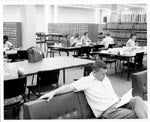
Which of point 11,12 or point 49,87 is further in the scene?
point 11,12

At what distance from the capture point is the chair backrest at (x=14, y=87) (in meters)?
2.34

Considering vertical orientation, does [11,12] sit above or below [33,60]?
above

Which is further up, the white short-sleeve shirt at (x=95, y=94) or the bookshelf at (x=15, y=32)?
the bookshelf at (x=15, y=32)

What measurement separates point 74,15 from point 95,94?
509 inches

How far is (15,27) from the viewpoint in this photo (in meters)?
6.89

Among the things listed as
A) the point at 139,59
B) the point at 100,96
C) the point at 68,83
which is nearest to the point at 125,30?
the point at 139,59

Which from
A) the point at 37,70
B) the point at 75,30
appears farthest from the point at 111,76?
the point at 75,30

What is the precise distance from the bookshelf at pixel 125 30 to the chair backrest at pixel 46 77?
18.2ft

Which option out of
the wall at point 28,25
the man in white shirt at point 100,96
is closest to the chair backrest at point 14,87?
the man in white shirt at point 100,96

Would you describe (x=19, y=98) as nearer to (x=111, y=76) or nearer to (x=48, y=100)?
(x=48, y=100)

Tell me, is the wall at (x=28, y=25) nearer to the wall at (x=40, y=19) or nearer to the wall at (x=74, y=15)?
the wall at (x=40, y=19)

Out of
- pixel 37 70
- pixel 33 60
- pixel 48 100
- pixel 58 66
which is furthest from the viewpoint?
pixel 33 60

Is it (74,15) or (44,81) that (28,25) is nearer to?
(44,81)

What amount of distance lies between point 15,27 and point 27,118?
5.66 meters
